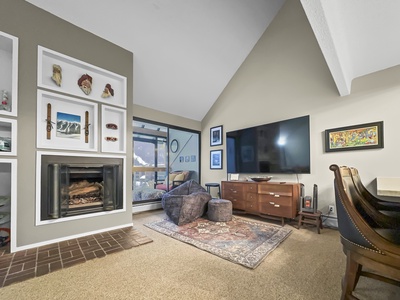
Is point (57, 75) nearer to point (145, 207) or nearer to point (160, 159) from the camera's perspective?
point (160, 159)

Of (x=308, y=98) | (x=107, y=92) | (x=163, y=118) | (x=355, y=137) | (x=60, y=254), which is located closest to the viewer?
(x=60, y=254)

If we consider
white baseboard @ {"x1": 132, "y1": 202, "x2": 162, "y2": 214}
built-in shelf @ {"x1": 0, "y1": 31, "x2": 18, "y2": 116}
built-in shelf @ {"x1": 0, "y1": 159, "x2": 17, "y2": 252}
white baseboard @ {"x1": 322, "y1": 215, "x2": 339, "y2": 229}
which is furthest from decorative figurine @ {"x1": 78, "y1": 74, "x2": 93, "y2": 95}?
white baseboard @ {"x1": 322, "y1": 215, "x2": 339, "y2": 229}

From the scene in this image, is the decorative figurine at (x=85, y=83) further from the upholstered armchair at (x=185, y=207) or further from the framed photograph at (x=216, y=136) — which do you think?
the framed photograph at (x=216, y=136)

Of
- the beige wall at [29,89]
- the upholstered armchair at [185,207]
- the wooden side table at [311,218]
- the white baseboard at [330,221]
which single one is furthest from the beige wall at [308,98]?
the beige wall at [29,89]

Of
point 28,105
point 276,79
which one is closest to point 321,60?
point 276,79

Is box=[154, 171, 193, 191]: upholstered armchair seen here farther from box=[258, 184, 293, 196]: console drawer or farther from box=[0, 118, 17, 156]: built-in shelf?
box=[0, 118, 17, 156]: built-in shelf

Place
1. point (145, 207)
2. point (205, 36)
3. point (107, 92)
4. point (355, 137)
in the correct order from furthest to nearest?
point (145, 207) → point (205, 36) → point (107, 92) → point (355, 137)

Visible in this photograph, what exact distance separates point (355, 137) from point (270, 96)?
66.2 inches

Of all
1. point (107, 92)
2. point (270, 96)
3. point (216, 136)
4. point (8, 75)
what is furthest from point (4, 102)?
point (270, 96)

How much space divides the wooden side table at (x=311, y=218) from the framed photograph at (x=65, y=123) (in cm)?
342

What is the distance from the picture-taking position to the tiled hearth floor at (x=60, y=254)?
172 cm

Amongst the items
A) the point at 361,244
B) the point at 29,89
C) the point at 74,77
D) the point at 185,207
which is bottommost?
the point at 185,207

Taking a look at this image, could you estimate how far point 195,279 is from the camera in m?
1.61

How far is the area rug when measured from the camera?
2.03 meters
